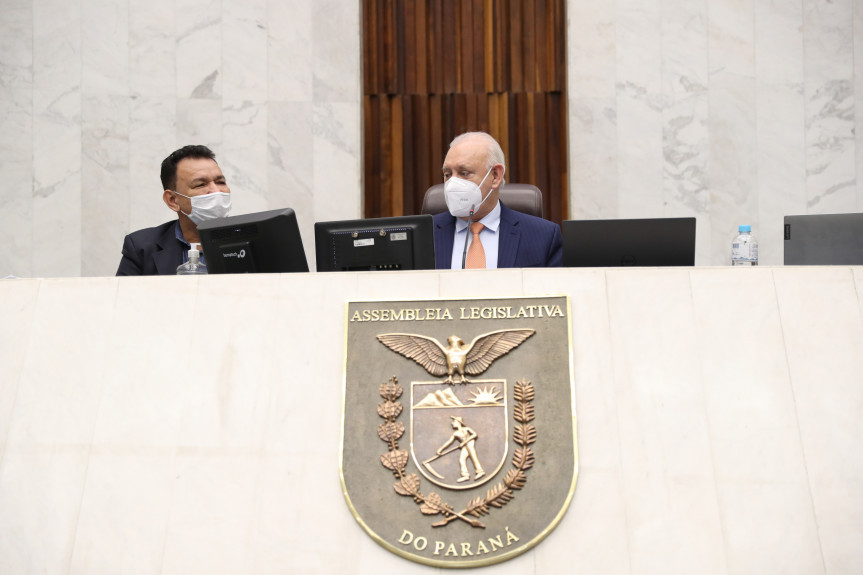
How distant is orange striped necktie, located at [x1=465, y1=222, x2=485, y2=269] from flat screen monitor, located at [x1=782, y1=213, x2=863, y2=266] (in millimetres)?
1308

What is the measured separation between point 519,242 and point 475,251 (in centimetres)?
20

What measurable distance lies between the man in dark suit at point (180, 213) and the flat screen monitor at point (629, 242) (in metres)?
1.73

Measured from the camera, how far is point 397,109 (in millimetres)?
5781

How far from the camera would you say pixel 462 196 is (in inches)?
148

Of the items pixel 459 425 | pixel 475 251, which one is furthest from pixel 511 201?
pixel 459 425

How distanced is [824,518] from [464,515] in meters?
0.91

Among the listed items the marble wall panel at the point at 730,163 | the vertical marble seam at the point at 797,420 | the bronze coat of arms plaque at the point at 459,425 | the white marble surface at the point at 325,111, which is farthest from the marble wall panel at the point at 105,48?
the vertical marble seam at the point at 797,420

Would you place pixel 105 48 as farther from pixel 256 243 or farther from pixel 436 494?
pixel 436 494

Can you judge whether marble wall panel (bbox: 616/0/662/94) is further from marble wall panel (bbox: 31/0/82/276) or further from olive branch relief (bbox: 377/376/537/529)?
olive branch relief (bbox: 377/376/537/529)

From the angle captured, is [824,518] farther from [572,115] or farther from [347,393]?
[572,115]

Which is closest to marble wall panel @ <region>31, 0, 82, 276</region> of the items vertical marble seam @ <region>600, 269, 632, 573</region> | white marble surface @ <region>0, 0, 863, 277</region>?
white marble surface @ <region>0, 0, 863, 277</region>

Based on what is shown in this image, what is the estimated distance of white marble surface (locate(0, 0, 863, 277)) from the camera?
545cm

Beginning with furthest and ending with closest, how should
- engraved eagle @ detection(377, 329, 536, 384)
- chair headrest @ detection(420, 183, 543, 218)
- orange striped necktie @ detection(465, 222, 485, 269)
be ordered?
chair headrest @ detection(420, 183, 543, 218) < orange striped necktie @ detection(465, 222, 485, 269) < engraved eagle @ detection(377, 329, 536, 384)

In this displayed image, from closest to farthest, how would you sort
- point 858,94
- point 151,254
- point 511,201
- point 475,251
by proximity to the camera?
point 151,254 < point 475,251 < point 511,201 < point 858,94
